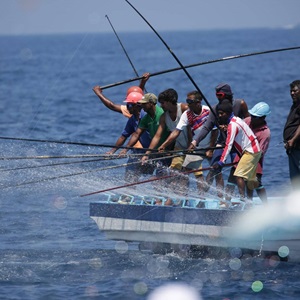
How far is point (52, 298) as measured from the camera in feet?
37.4

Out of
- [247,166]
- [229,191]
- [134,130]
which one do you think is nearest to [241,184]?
[247,166]

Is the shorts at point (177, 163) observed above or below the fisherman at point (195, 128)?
below

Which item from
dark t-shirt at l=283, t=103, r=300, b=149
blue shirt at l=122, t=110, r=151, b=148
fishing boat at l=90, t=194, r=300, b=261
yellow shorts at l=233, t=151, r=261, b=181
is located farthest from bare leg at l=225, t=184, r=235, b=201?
blue shirt at l=122, t=110, r=151, b=148

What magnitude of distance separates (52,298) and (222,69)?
4678cm

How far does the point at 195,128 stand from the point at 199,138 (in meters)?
0.22

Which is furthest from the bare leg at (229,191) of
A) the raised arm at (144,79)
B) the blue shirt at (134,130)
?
the raised arm at (144,79)

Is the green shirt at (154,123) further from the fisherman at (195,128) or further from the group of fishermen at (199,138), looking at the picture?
the fisherman at (195,128)

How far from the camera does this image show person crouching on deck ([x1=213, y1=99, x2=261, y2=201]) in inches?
490

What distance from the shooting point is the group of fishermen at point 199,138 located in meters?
12.6

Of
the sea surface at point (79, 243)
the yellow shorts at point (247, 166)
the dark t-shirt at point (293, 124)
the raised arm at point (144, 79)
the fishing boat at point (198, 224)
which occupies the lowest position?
the sea surface at point (79, 243)

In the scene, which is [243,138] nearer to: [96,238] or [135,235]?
[135,235]

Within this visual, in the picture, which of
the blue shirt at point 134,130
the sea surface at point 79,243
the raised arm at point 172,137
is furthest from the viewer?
the blue shirt at point 134,130

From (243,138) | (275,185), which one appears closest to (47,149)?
(275,185)

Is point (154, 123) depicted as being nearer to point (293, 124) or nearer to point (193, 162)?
point (193, 162)
